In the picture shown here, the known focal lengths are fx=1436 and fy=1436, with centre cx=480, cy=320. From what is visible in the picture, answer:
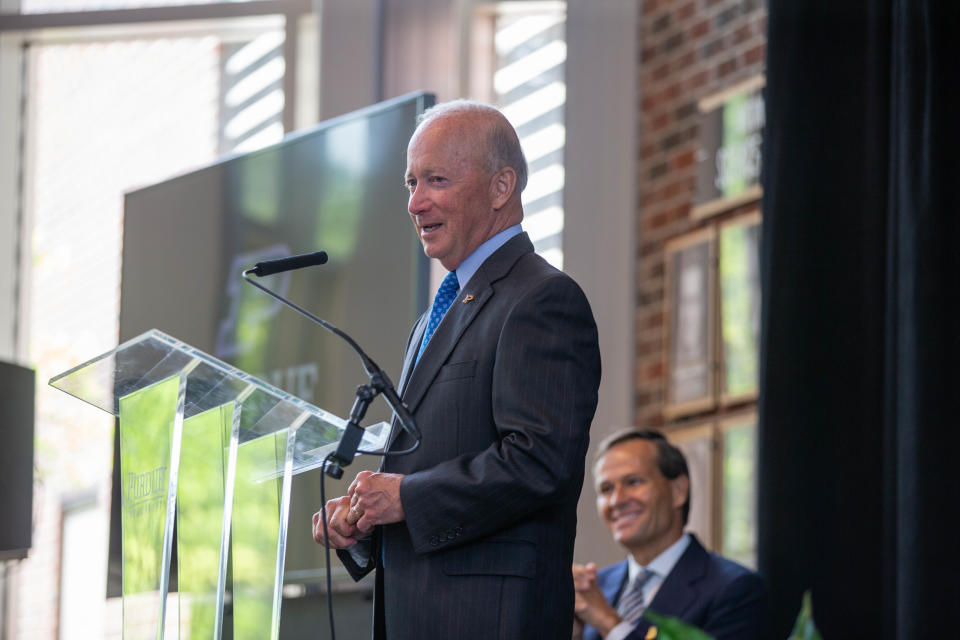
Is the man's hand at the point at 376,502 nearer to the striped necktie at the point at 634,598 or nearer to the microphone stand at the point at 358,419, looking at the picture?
the microphone stand at the point at 358,419

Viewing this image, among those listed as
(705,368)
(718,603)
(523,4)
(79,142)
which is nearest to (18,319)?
(79,142)

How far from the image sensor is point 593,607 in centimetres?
354

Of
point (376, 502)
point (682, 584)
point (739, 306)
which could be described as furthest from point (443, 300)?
point (739, 306)

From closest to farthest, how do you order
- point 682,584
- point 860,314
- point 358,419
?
point 358,419, point 860,314, point 682,584

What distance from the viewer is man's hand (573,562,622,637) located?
3.53 metres

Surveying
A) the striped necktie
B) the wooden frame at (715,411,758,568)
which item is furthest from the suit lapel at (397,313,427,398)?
the wooden frame at (715,411,758,568)

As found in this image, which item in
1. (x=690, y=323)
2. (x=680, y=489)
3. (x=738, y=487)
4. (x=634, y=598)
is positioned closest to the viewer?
(x=634, y=598)

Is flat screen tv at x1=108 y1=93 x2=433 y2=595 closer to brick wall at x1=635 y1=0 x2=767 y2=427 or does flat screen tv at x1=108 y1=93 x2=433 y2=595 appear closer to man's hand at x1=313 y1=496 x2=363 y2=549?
man's hand at x1=313 y1=496 x2=363 y2=549

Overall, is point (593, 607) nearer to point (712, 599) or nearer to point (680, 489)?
point (712, 599)

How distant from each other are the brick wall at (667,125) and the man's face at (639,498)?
108 centimetres

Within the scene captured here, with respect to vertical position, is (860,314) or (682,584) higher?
(860,314)

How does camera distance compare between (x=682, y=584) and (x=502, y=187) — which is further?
(x=682, y=584)

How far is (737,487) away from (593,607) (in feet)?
4.09

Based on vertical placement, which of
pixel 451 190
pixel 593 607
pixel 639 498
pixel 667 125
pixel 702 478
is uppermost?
pixel 667 125
